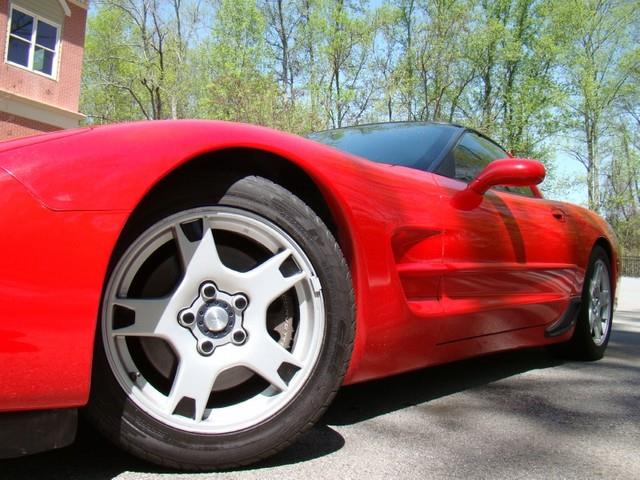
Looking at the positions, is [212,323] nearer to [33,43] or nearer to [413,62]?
[33,43]

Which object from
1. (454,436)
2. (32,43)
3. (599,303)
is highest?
(32,43)

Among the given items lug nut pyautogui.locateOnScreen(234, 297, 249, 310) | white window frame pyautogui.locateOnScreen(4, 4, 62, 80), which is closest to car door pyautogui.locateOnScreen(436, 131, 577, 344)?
lug nut pyautogui.locateOnScreen(234, 297, 249, 310)

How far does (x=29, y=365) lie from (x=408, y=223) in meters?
1.29

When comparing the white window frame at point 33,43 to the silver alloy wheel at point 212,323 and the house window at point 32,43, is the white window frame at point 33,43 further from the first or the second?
the silver alloy wheel at point 212,323

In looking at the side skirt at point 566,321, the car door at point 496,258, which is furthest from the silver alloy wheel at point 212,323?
the side skirt at point 566,321

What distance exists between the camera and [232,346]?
5.06 feet

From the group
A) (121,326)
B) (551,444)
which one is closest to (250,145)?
(121,326)

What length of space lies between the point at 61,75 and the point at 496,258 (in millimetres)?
16542

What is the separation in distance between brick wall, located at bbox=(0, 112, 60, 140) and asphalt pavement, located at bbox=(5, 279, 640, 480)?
14421 mm

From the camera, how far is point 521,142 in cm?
2642

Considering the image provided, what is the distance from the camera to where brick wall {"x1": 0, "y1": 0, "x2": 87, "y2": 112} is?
47.2 feet

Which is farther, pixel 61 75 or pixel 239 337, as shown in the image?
pixel 61 75

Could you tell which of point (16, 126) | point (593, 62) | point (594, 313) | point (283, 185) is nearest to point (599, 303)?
point (594, 313)

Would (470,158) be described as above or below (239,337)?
above
